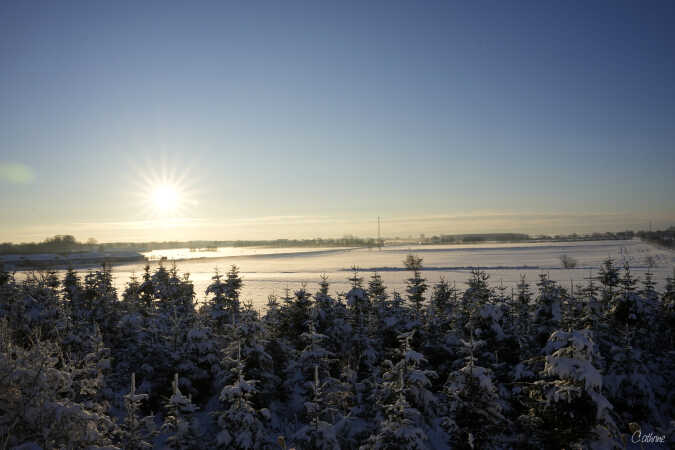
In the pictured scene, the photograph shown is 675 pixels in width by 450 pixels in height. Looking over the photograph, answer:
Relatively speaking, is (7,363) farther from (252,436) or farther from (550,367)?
(550,367)

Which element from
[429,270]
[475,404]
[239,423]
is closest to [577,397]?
[475,404]

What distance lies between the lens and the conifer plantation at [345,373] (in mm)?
8047

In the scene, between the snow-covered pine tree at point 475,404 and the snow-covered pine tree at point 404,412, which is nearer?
the snow-covered pine tree at point 404,412

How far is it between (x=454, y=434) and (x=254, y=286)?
→ 179ft

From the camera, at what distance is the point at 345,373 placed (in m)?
15.9

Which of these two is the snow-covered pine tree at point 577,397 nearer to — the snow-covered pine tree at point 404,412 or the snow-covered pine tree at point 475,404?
the snow-covered pine tree at point 475,404

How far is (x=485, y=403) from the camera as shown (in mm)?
10789

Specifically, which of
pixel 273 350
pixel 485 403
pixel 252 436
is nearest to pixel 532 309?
pixel 485 403

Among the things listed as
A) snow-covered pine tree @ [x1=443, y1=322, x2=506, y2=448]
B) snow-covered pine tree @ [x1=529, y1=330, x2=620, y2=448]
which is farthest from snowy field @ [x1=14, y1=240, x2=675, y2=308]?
snow-covered pine tree @ [x1=529, y1=330, x2=620, y2=448]

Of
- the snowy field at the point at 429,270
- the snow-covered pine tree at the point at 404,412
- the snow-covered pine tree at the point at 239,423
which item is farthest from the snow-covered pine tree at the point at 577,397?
the snowy field at the point at 429,270

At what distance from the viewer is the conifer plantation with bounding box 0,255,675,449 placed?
8.05 meters

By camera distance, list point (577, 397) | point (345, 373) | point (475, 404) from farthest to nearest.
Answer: point (345, 373)
point (475, 404)
point (577, 397)

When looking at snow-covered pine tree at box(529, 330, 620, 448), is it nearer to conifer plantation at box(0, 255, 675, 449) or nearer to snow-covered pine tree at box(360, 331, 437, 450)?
conifer plantation at box(0, 255, 675, 449)

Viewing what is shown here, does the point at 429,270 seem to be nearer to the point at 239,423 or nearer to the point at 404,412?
the point at 239,423
